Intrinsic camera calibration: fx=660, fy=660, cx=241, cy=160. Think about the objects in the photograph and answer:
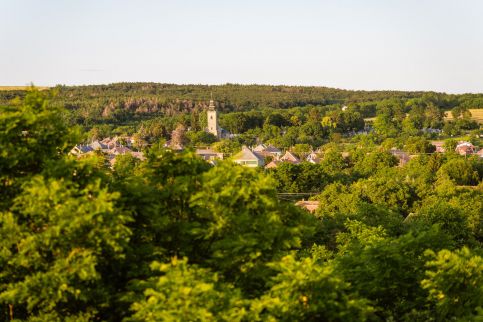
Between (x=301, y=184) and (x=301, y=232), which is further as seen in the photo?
(x=301, y=184)

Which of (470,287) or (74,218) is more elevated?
(74,218)

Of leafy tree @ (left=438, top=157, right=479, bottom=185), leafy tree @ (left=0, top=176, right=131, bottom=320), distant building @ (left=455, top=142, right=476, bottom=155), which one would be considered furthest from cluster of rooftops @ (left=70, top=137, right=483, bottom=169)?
leafy tree @ (left=0, top=176, right=131, bottom=320)

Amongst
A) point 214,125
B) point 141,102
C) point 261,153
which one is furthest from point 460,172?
point 141,102

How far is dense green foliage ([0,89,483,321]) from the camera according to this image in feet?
31.4

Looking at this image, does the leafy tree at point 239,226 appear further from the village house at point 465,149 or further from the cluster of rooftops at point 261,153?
the village house at point 465,149

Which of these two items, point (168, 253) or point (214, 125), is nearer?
point (168, 253)

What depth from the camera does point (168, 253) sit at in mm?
11320

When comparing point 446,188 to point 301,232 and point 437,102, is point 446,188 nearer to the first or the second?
point 301,232

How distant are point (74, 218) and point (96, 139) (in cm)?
9532

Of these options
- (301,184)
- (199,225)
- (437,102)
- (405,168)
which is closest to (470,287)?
(199,225)

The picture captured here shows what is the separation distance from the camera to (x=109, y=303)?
1045 centimetres

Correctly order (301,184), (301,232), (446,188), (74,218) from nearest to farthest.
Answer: (74,218) → (301,232) → (446,188) → (301,184)

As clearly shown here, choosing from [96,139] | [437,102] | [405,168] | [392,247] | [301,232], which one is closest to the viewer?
[301,232]

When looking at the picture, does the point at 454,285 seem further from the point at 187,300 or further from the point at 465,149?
the point at 465,149
